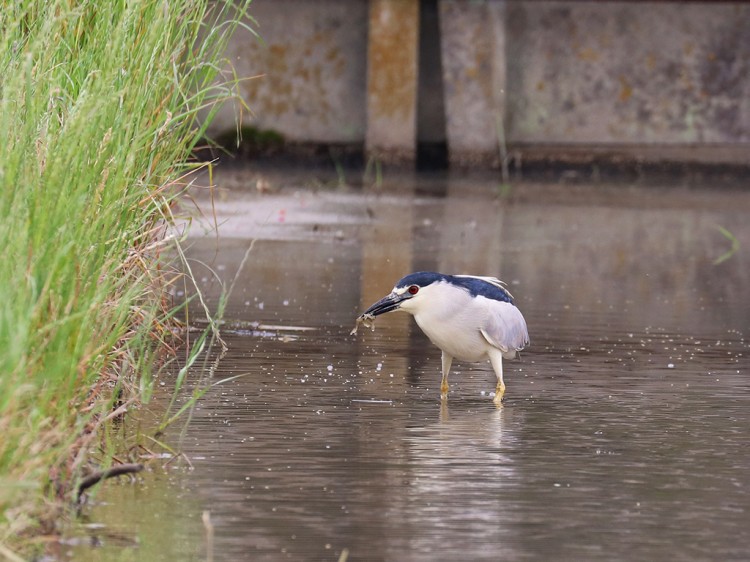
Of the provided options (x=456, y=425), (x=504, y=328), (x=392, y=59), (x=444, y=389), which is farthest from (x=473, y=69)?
(x=456, y=425)

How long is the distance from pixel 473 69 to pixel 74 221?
1072 centimetres

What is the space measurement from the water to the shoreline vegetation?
0.26m

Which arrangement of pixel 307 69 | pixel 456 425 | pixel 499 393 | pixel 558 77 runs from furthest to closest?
pixel 307 69 < pixel 558 77 < pixel 499 393 < pixel 456 425

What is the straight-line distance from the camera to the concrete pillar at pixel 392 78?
47.3 ft

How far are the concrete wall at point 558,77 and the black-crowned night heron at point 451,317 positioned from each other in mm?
8637

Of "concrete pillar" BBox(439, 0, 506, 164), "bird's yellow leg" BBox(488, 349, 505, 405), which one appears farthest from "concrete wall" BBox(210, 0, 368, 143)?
"bird's yellow leg" BBox(488, 349, 505, 405)

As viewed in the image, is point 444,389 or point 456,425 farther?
point 444,389

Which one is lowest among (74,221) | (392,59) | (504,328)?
(504,328)

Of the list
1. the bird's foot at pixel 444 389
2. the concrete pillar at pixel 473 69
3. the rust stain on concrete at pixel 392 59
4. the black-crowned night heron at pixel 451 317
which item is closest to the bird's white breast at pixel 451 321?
the black-crowned night heron at pixel 451 317

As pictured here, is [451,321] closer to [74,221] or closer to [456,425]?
[456,425]

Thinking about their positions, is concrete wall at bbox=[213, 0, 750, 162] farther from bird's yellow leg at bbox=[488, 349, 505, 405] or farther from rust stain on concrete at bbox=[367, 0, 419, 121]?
bird's yellow leg at bbox=[488, 349, 505, 405]

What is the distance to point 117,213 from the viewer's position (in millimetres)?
4645

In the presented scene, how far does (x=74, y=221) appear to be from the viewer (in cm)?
400

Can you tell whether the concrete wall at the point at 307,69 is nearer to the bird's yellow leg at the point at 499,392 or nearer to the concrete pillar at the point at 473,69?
the concrete pillar at the point at 473,69
